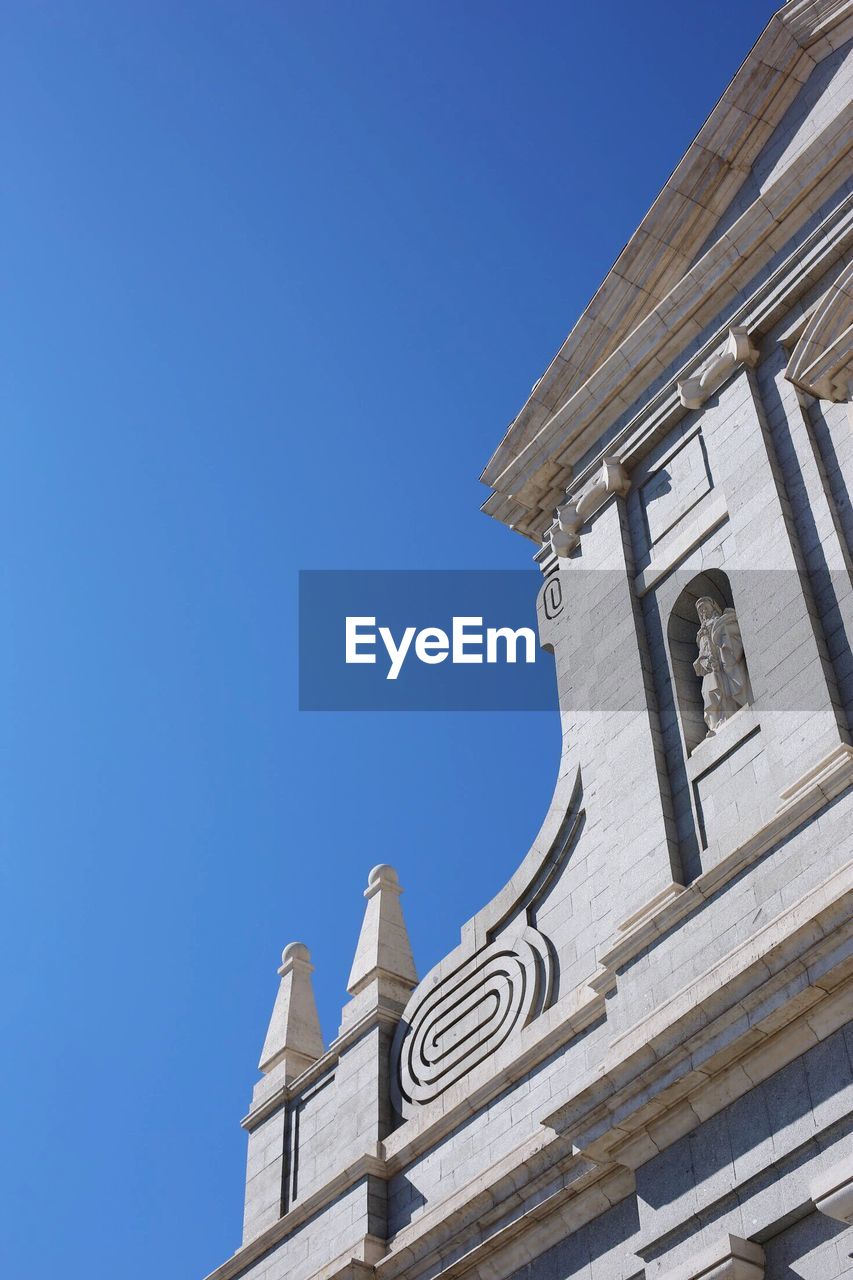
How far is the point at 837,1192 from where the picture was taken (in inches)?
491

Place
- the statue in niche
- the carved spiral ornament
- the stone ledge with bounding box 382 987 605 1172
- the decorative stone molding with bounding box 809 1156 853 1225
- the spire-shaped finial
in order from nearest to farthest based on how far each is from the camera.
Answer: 1. the decorative stone molding with bounding box 809 1156 853 1225
2. the stone ledge with bounding box 382 987 605 1172
3. the statue in niche
4. the carved spiral ornament
5. the spire-shaped finial

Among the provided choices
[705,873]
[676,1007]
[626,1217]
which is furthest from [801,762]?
[626,1217]

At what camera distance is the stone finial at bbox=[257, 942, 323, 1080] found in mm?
21016

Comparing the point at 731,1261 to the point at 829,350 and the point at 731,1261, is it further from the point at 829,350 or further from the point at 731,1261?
the point at 829,350

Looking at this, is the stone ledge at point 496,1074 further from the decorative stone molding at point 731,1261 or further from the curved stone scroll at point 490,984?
the decorative stone molding at point 731,1261

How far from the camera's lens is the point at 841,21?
62.9ft

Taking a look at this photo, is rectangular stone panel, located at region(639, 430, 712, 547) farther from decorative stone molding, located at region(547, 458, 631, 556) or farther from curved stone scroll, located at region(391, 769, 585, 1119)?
curved stone scroll, located at region(391, 769, 585, 1119)

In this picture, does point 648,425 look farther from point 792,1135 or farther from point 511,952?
point 792,1135

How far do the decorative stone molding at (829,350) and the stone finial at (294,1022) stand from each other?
9.87 m

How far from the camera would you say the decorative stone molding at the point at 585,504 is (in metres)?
19.6

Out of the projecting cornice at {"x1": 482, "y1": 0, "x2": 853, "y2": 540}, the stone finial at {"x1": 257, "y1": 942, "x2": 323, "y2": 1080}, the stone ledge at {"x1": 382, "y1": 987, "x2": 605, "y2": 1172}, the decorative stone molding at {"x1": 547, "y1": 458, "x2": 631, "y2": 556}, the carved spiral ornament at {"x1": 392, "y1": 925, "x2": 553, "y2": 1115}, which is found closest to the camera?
the stone ledge at {"x1": 382, "y1": 987, "x2": 605, "y2": 1172}

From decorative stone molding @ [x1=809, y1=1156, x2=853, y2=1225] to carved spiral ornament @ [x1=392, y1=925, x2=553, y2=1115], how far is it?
511 centimetres

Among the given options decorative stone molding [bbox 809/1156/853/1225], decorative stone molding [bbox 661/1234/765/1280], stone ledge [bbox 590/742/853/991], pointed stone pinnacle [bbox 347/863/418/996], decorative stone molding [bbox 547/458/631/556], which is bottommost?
decorative stone molding [bbox 661/1234/765/1280]

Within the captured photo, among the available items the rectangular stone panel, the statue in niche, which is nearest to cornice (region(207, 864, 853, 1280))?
the statue in niche
